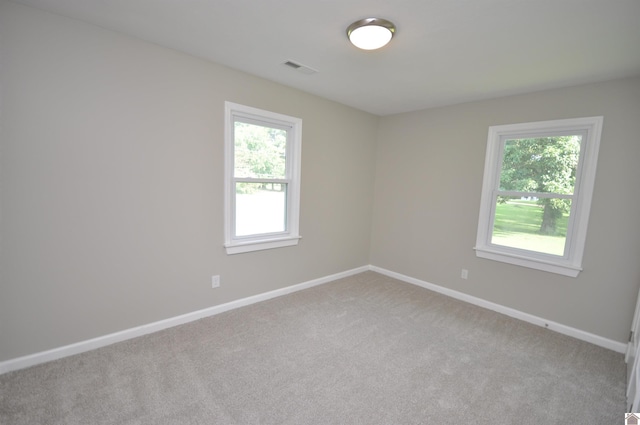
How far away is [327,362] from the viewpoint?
87.3 inches

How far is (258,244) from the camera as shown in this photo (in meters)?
3.15

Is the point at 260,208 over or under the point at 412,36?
under

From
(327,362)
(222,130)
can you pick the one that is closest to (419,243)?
(327,362)

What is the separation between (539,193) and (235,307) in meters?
3.48

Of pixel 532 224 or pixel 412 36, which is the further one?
pixel 532 224

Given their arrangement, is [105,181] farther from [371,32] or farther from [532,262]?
[532,262]

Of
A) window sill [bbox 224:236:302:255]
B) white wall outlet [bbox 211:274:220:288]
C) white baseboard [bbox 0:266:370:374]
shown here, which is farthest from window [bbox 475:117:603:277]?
white wall outlet [bbox 211:274:220:288]

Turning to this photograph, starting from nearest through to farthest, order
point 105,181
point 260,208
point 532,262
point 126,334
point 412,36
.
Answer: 1. point 412,36
2. point 105,181
3. point 126,334
4. point 532,262
5. point 260,208

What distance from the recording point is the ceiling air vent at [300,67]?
101 inches

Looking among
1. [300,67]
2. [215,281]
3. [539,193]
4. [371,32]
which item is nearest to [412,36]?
[371,32]

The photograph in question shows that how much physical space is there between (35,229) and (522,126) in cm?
442

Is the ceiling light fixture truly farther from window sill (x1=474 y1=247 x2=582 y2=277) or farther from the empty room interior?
window sill (x1=474 y1=247 x2=582 y2=277)

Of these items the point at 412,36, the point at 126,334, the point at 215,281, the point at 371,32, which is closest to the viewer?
the point at 371,32

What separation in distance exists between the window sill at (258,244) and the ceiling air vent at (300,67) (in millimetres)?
1823
